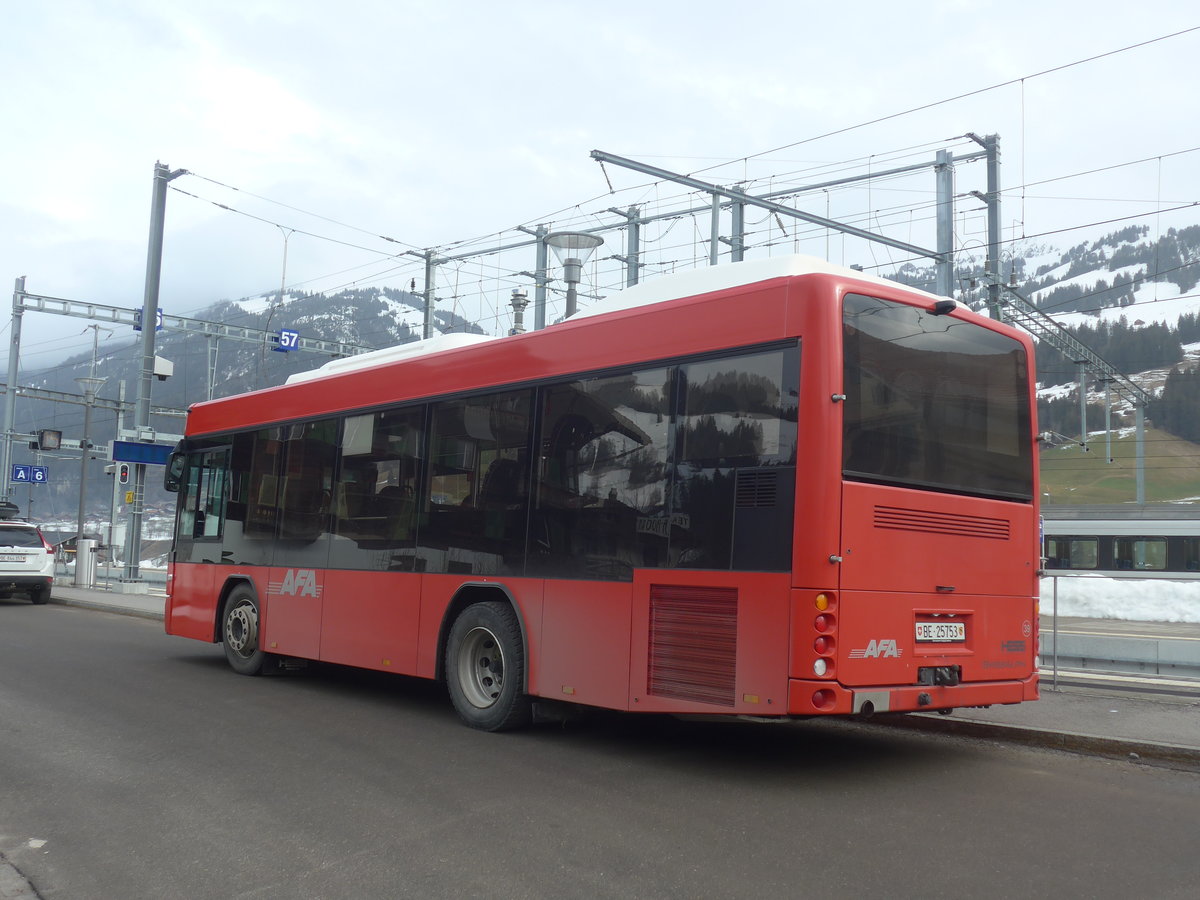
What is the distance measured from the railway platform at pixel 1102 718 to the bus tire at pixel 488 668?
3.04m

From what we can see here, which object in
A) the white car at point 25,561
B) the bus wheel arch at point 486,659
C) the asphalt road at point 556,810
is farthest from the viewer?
the white car at point 25,561

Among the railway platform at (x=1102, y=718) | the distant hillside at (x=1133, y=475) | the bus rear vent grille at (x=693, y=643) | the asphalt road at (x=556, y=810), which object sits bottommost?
the asphalt road at (x=556, y=810)

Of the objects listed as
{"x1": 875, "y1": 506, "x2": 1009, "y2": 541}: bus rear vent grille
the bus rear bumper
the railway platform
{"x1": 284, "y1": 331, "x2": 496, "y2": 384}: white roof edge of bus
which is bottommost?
the railway platform

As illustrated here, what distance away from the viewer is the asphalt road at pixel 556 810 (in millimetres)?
4922

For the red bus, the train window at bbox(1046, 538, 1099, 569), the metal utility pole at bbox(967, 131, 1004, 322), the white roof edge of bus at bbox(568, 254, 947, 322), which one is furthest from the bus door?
the train window at bbox(1046, 538, 1099, 569)

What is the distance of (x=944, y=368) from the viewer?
7.41 m

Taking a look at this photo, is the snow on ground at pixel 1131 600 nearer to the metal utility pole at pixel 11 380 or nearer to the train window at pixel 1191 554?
the train window at pixel 1191 554

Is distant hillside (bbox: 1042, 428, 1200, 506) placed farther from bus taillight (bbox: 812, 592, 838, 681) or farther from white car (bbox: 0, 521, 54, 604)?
bus taillight (bbox: 812, 592, 838, 681)

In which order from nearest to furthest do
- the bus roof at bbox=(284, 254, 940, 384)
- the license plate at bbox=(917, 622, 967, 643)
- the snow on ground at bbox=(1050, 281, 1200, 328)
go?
the license plate at bbox=(917, 622, 967, 643) < the bus roof at bbox=(284, 254, 940, 384) < the snow on ground at bbox=(1050, 281, 1200, 328)

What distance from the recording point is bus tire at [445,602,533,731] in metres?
8.45

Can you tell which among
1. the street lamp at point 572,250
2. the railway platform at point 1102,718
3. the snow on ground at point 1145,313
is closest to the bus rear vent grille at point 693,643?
the railway platform at point 1102,718

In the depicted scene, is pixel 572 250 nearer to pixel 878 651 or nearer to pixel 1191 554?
pixel 878 651

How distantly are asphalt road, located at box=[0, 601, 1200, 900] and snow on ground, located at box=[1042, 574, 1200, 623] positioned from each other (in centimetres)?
1837

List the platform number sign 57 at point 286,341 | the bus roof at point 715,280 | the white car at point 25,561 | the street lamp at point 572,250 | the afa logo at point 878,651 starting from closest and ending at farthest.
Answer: the afa logo at point 878,651 → the bus roof at point 715,280 → the street lamp at point 572,250 → the white car at point 25,561 → the platform number sign 57 at point 286,341
